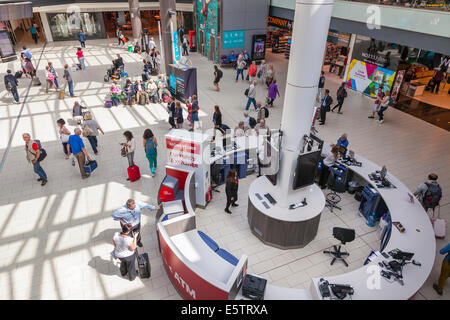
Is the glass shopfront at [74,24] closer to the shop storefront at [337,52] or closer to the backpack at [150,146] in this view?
the shop storefront at [337,52]

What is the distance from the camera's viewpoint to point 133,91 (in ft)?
48.0

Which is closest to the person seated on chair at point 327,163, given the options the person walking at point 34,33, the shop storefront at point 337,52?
the shop storefront at point 337,52

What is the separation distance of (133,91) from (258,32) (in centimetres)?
1045

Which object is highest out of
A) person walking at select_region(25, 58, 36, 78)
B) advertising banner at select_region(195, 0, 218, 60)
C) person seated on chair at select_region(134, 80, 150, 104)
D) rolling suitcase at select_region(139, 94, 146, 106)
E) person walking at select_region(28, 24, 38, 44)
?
advertising banner at select_region(195, 0, 218, 60)

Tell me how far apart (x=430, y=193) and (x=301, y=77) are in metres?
4.51

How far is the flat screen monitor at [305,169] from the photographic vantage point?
6.65 meters

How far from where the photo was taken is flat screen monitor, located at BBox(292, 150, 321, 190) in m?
6.65

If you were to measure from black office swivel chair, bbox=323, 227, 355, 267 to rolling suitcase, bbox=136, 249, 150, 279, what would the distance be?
13.3 ft

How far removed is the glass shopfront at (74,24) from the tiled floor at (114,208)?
14673 millimetres

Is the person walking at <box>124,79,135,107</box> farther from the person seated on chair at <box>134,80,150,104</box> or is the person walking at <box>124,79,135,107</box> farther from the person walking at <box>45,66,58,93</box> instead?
the person walking at <box>45,66,58,93</box>

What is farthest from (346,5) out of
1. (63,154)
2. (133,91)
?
(63,154)

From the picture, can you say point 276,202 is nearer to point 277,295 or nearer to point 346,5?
point 277,295

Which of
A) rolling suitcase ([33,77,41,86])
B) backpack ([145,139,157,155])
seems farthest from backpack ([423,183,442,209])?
rolling suitcase ([33,77,41,86])

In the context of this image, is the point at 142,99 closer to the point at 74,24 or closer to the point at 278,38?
the point at 278,38
